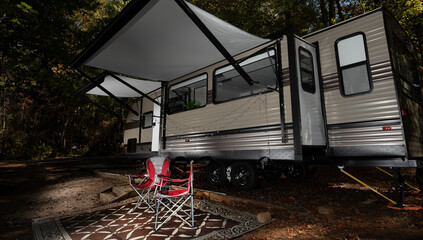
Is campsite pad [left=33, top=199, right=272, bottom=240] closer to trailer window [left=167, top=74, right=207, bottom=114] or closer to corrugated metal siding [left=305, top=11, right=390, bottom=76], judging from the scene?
trailer window [left=167, top=74, right=207, bottom=114]

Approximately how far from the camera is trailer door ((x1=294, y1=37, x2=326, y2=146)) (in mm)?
4449

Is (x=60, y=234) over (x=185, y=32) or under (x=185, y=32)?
under

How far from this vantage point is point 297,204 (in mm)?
4551

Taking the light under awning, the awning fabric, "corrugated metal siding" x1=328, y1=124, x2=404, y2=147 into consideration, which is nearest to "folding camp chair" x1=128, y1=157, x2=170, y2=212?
the awning fabric

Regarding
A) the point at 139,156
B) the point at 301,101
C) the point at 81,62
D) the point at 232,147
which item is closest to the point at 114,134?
the point at 139,156

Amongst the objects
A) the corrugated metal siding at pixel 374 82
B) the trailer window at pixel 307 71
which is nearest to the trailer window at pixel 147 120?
the trailer window at pixel 307 71

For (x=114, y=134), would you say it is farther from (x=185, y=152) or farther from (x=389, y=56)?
(x=389, y=56)

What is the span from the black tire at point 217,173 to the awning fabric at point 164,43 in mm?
2688

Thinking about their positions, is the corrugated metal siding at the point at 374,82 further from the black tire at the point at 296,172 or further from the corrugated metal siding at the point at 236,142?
the black tire at the point at 296,172

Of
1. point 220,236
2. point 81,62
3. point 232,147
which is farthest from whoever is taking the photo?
point 81,62

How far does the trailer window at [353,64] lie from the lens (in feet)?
14.0

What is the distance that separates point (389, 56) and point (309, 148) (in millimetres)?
2063

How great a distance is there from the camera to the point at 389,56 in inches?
158

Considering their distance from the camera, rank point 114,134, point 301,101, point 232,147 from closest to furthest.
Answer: point 301,101 → point 232,147 → point 114,134
